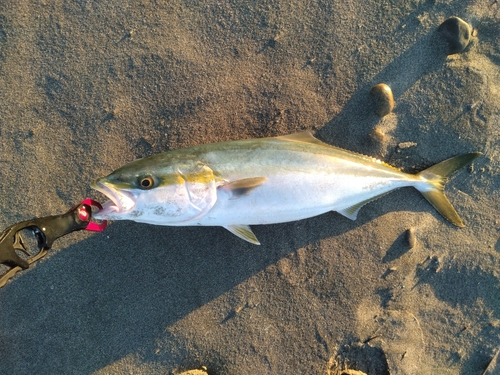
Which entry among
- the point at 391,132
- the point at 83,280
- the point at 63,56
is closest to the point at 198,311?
the point at 83,280

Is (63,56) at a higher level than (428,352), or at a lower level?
higher

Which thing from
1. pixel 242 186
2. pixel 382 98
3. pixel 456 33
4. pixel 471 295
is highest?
pixel 456 33

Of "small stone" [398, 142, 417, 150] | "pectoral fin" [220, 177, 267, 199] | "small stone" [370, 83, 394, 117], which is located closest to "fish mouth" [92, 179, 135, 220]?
"pectoral fin" [220, 177, 267, 199]

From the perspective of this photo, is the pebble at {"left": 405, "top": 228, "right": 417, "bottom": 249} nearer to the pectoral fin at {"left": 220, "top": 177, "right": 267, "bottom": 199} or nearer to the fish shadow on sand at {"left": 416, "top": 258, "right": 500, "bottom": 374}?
the fish shadow on sand at {"left": 416, "top": 258, "right": 500, "bottom": 374}

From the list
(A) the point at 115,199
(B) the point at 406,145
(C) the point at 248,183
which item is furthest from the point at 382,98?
(A) the point at 115,199

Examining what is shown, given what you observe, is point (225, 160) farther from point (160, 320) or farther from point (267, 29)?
point (160, 320)

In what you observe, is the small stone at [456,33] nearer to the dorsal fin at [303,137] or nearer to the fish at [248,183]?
the fish at [248,183]

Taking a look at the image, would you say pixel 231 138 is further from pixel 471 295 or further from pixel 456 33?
pixel 471 295
